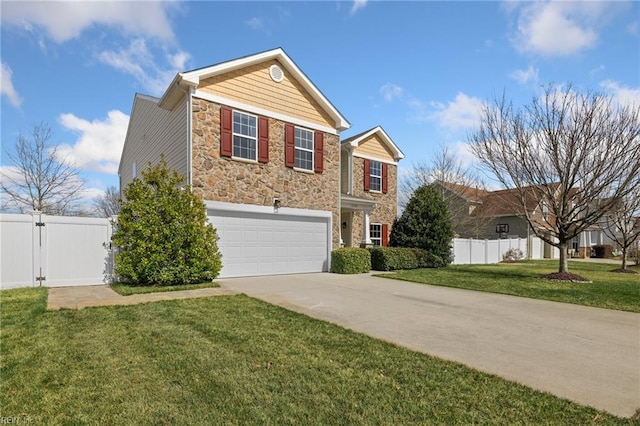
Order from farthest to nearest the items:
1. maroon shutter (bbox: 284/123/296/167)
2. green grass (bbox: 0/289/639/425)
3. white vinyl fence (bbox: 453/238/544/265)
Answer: white vinyl fence (bbox: 453/238/544/265) → maroon shutter (bbox: 284/123/296/167) → green grass (bbox: 0/289/639/425)

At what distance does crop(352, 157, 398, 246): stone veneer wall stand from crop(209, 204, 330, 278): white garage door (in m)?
4.00

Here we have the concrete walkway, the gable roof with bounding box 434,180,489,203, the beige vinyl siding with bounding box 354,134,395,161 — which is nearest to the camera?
the concrete walkway

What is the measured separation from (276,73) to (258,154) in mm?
3325

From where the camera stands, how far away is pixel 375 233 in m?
20.0

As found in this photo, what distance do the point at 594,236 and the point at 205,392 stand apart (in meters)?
46.8

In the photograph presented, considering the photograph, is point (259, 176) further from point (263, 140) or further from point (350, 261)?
point (350, 261)

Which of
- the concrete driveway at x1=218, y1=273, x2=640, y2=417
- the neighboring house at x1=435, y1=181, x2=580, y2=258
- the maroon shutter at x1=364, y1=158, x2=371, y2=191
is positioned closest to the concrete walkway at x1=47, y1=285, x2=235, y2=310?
the concrete driveway at x1=218, y1=273, x2=640, y2=417

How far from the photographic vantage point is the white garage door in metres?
11.9

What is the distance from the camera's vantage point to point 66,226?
9.77 metres

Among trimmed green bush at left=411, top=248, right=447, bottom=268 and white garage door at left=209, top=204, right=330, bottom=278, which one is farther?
trimmed green bush at left=411, top=248, right=447, bottom=268

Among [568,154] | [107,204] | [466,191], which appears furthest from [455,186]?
[107,204]

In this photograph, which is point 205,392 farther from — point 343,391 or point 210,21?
point 210,21

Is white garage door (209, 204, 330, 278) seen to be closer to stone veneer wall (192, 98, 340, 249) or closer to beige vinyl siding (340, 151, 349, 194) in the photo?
stone veneer wall (192, 98, 340, 249)

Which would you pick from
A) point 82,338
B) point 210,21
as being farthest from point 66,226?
point 210,21
